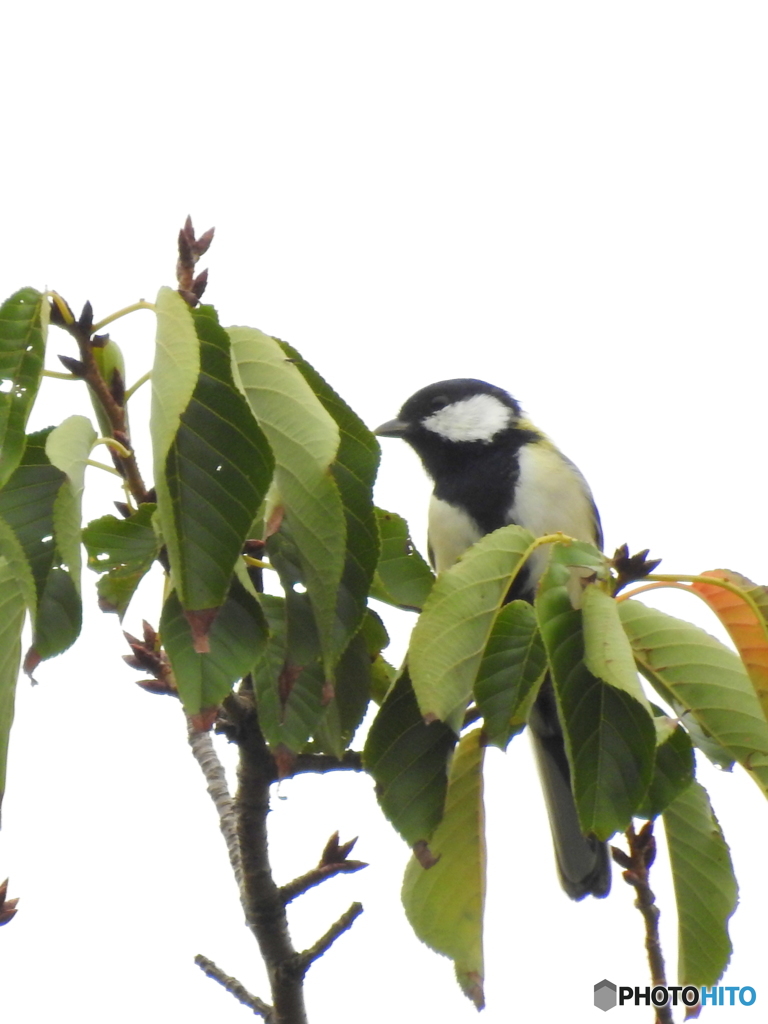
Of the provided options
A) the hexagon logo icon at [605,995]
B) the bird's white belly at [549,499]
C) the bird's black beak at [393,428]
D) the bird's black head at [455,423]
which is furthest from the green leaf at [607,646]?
the bird's black beak at [393,428]

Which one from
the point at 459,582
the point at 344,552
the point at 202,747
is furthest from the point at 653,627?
the point at 202,747

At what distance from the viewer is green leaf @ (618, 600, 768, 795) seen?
1.92 metres

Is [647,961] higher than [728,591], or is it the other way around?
[728,591]

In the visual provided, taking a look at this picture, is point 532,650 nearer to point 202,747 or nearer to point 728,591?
point 728,591

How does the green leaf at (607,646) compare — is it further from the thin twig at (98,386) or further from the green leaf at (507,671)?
the thin twig at (98,386)

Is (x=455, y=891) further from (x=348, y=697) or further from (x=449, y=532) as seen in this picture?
(x=449, y=532)

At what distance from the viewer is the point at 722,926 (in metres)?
2.19

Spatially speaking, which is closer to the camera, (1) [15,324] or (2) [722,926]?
(1) [15,324]

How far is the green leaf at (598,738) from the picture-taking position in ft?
5.52

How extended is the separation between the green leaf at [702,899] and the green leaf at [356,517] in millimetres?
817

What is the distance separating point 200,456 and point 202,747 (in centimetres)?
161

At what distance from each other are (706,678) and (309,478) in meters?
0.79

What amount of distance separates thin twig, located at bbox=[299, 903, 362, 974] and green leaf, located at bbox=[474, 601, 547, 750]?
0.76m

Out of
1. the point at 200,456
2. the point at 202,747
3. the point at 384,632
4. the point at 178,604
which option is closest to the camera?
the point at 200,456
